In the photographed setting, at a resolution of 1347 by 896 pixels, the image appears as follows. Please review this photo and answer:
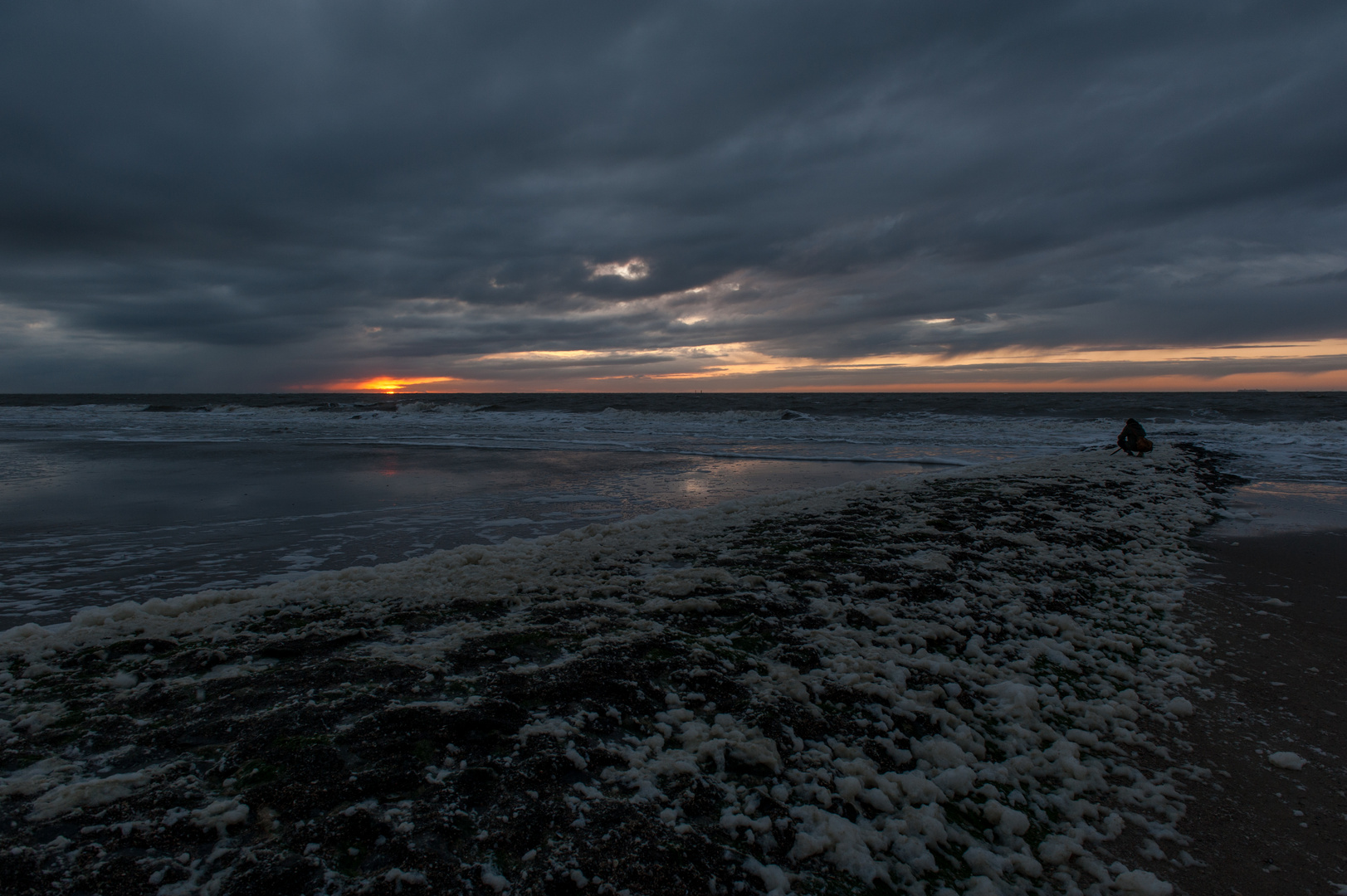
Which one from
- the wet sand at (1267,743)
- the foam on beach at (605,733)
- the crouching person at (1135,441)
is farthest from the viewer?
the crouching person at (1135,441)

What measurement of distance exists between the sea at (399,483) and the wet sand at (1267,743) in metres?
2.89

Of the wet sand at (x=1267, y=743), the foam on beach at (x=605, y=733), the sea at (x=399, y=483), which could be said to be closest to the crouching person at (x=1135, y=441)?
the sea at (x=399, y=483)

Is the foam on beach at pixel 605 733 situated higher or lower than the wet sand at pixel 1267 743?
higher

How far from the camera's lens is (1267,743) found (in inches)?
105

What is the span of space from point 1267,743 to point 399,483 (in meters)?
10.7

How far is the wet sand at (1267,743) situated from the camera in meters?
2.02

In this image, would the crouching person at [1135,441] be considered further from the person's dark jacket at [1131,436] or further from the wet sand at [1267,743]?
the wet sand at [1267,743]

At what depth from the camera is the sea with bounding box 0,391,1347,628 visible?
5.75 meters

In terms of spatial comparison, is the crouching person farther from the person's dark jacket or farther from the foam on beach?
the foam on beach

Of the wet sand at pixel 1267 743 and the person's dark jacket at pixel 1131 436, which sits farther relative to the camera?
the person's dark jacket at pixel 1131 436

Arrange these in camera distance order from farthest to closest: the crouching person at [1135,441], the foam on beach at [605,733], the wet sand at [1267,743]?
the crouching person at [1135,441], the wet sand at [1267,743], the foam on beach at [605,733]

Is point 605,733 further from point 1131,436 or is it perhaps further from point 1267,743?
point 1131,436

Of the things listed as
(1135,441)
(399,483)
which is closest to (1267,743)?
(399,483)

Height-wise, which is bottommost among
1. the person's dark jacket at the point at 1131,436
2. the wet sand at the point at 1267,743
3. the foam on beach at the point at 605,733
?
the wet sand at the point at 1267,743
